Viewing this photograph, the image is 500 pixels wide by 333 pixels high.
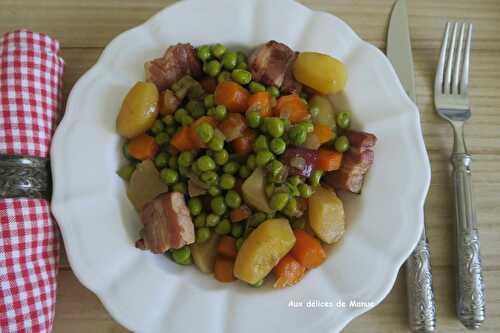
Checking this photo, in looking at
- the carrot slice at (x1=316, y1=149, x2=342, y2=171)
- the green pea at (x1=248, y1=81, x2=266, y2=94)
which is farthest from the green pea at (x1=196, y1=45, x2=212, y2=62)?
the carrot slice at (x1=316, y1=149, x2=342, y2=171)

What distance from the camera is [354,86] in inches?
83.8

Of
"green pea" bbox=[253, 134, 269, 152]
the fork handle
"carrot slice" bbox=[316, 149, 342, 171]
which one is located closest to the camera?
"green pea" bbox=[253, 134, 269, 152]

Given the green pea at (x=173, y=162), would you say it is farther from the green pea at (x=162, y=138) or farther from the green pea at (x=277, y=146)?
the green pea at (x=277, y=146)

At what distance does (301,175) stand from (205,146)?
0.43 metres

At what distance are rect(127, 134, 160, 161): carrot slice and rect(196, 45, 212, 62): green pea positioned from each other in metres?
0.44

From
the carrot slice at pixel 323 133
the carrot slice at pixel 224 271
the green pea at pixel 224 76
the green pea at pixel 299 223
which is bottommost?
the carrot slice at pixel 224 271

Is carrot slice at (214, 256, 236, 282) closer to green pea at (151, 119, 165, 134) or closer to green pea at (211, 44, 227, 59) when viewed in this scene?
green pea at (151, 119, 165, 134)

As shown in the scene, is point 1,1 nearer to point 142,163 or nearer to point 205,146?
point 142,163

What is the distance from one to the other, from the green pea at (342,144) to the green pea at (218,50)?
0.67 meters

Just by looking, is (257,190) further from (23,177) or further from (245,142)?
(23,177)

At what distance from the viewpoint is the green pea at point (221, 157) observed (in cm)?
190

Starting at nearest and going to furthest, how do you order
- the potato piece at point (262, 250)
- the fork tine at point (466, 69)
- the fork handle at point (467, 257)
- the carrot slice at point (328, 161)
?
1. the potato piece at point (262, 250)
2. the carrot slice at point (328, 161)
3. the fork handle at point (467, 257)
4. the fork tine at point (466, 69)

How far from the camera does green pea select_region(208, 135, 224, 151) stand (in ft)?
6.13

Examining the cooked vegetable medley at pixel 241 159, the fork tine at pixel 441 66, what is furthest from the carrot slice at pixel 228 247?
the fork tine at pixel 441 66
